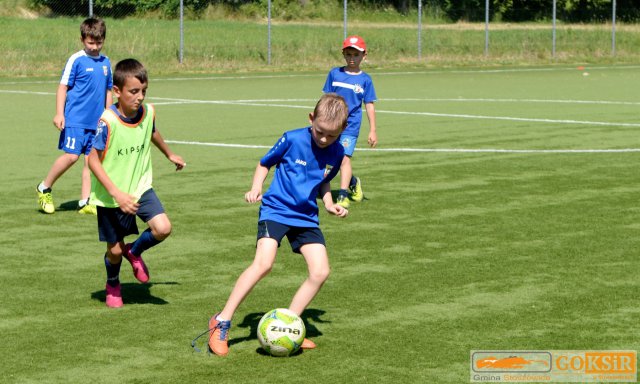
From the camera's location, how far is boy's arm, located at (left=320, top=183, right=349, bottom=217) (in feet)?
25.2

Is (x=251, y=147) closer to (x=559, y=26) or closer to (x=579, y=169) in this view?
(x=579, y=169)

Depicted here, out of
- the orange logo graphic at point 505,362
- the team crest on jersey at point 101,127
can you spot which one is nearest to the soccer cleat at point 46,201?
the team crest on jersey at point 101,127

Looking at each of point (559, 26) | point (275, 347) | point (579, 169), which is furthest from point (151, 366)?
point (559, 26)

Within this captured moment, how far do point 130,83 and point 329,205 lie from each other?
1749 mm

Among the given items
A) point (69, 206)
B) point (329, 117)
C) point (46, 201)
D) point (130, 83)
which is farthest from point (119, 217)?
point (69, 206)

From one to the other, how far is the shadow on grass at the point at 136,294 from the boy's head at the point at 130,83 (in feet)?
4.70

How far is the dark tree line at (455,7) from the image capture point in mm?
51469

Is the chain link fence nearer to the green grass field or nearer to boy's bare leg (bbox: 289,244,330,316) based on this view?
the green grass field

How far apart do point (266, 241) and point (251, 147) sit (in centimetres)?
1085

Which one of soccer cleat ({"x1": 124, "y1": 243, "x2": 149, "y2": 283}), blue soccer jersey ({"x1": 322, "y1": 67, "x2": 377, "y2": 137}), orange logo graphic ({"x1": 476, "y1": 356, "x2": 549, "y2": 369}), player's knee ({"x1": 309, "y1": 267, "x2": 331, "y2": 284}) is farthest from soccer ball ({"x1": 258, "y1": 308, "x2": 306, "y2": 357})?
blue soccer jersey ({"x1": 322, "y1": 67, "x2": 377, "y2": 137})

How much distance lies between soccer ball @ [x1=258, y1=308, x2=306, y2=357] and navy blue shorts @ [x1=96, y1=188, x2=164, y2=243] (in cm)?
167

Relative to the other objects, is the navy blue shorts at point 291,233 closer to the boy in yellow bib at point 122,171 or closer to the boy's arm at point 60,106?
the boy in yellow bib at point 122,171

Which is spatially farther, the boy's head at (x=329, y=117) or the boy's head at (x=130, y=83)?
the boy's head at (x=130, y=83)

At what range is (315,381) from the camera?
699 centimetres
